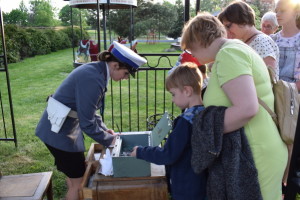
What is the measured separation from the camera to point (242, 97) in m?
1.25

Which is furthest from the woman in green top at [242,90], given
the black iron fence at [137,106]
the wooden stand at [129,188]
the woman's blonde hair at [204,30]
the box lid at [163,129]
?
the black iron fence at [137,106]

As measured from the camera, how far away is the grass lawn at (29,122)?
11.8 ft

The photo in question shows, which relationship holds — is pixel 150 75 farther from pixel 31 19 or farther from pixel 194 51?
pixel 31 19

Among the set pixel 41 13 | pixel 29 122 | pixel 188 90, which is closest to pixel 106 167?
pixel 188 90

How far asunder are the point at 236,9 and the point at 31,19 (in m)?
32.7

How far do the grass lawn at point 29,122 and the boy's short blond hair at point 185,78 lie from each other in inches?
83.9

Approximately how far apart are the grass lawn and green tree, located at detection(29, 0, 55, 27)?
20.7 m

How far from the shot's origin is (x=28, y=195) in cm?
219

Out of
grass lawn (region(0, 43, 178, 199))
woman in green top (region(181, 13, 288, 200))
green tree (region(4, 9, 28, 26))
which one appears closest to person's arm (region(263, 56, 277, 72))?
woman in green top (region(181, 13, 288, 200))

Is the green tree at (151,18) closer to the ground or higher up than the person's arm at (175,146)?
higher up

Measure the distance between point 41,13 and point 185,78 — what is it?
3218 cm

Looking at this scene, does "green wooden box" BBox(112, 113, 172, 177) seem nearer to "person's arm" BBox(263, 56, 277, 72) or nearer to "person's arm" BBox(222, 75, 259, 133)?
"person's arm" BBox(222, 75, 259, 133)

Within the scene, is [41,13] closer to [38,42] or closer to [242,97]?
[38,42]

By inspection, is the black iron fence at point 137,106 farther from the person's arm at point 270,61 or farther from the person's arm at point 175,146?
the person's arm at point 175,146
